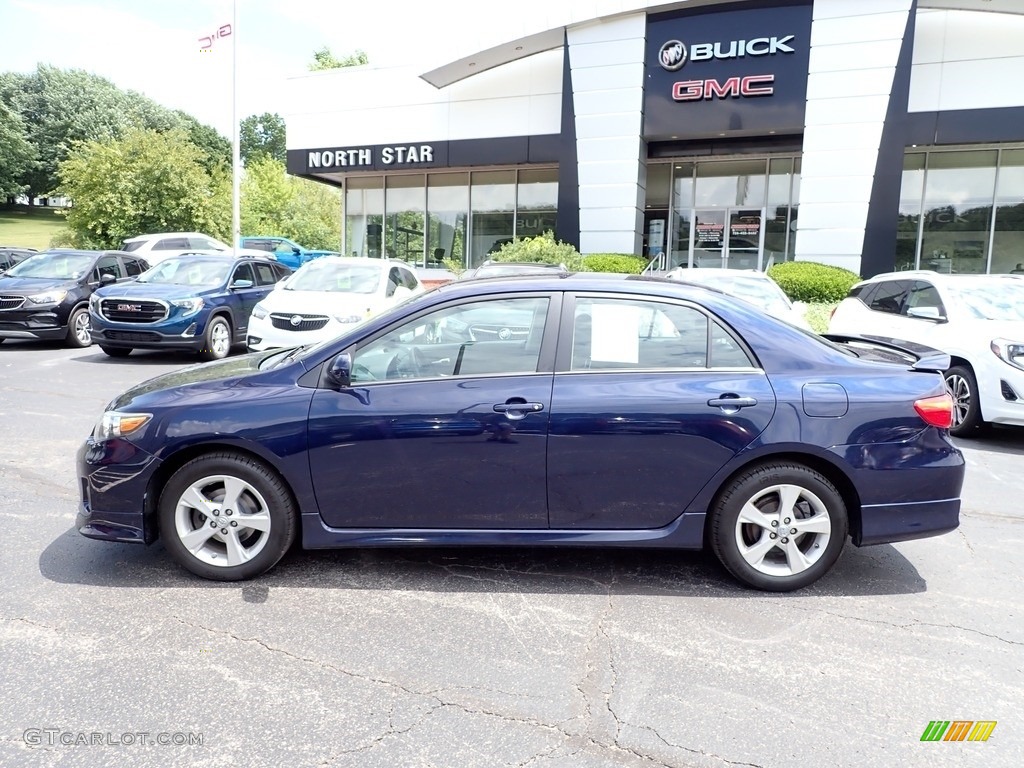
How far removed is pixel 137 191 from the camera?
108 feet

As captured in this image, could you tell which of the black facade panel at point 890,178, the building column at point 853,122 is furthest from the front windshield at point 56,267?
the black facade panel at point 890,178

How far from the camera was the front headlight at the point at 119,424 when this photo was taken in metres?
3.73

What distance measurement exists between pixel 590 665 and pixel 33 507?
12.7 ft

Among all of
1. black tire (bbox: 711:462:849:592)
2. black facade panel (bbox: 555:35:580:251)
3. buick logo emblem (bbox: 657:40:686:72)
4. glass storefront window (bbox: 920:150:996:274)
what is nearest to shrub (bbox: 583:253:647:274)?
black facade panel (bbox: 555:35:580:251)

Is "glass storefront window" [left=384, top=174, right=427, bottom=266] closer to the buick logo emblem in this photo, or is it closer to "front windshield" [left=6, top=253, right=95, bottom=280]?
the buick logo emblem

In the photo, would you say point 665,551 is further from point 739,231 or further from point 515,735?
point 739,231

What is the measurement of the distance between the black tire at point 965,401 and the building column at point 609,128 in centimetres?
1239

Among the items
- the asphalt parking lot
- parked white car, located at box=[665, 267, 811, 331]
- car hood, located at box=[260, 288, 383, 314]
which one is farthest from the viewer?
parked white car, located at box=[665, 267, 811, 331]

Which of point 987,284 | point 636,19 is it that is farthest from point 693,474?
point 636,19

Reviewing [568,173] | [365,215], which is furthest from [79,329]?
[365,215]

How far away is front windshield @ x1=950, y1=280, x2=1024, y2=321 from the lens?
298 inches

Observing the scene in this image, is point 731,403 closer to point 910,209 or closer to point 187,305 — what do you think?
point 187,305

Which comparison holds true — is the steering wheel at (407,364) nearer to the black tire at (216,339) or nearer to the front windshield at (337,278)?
the front windshield at (337,278)

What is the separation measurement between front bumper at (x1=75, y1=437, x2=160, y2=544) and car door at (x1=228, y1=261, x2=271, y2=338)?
28.0 ft
